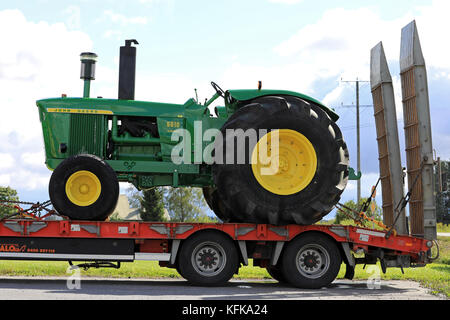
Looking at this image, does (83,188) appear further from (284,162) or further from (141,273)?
(284,162)

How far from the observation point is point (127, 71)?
39.1ft

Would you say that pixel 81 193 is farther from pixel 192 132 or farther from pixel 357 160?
pixel 357 160

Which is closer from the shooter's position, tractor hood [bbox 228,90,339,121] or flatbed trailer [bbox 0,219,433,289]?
flatbed trailer [bbox 0,219,433,289]

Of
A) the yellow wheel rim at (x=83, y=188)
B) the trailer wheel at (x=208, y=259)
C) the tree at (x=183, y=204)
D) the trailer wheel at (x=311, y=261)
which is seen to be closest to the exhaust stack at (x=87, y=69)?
the yellow wheel rim at (x=83, y=188)

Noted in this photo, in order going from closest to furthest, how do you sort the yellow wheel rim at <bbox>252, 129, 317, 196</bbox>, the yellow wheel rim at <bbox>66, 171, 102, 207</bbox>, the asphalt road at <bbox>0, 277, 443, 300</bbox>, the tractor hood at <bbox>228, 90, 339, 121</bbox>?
the asphalt road at <bbox>0, 277, 443, 300</bbox>, the yellow wheel rim at <bbox>252, 129, 317, 196</bbox>, the yellow wheel rim at <bbox>66, 171, 102, 207</bbox>, the tractor hood at <bbox>228, 90, 339, 121</bbox>

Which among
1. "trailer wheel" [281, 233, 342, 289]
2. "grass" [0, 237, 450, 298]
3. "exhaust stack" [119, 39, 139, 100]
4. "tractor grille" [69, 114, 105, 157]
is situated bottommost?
"grass" [0, 237, 450, 298]

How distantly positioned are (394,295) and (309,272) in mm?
1712

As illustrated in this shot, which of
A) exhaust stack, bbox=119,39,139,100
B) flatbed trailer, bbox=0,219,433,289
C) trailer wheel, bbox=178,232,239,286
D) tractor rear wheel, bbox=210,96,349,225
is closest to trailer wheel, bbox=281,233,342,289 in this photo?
flatbed trailer, bbox=0,219,433,289

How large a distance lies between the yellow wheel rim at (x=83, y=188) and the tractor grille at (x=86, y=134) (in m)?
0.96

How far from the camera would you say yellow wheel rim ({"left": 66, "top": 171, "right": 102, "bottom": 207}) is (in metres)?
10.9

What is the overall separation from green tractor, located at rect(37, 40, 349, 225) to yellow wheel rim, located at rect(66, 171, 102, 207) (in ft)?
0.07

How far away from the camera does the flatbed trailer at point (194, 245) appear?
1073 centimetres

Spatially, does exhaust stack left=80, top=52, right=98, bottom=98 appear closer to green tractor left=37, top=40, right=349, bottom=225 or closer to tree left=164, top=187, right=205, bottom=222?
green tractor left=37, top=40, right=349, bottom=225

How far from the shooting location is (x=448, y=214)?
2542 inches
